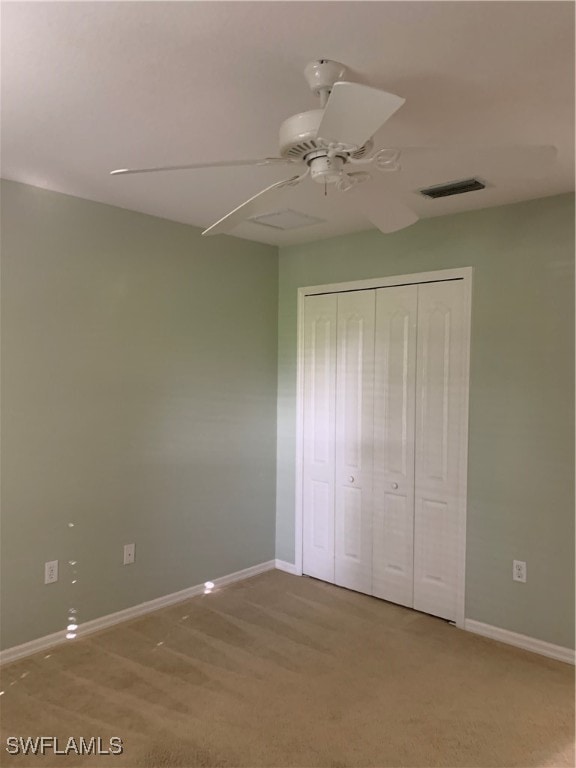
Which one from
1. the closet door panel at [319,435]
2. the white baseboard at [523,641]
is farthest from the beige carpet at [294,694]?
the closet door panel at [319,435]

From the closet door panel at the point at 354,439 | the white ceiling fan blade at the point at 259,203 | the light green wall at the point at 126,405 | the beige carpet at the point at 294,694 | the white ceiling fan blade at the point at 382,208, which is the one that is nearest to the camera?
the white ceiling fan blade at the point at 259,203

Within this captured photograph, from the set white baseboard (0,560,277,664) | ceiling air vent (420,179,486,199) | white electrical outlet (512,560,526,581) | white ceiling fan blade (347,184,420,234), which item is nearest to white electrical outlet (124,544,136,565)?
white baseboard (0,560,277,664)

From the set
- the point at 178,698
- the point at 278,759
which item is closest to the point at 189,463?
the point at 178,698

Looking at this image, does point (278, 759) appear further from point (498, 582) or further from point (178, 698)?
point (498, 582)

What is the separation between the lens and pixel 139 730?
2418mm

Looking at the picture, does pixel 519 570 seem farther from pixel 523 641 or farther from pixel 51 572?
pixel 51 572

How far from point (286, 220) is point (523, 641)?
8.90 ft

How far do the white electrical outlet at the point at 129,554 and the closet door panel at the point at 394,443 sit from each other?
1513 mm

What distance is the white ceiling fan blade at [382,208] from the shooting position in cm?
199

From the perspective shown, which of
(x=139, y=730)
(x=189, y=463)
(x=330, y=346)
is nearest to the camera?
(x=139, y=730)

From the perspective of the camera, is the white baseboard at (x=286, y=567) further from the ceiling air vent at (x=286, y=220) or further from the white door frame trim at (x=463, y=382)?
the ceiling air vent at (x=286, y=220)

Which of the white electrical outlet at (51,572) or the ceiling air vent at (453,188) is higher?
the ceiling air vent at (453,188)

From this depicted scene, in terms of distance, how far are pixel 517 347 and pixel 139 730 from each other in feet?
8.38

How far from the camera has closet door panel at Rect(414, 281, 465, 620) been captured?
3.45 m
